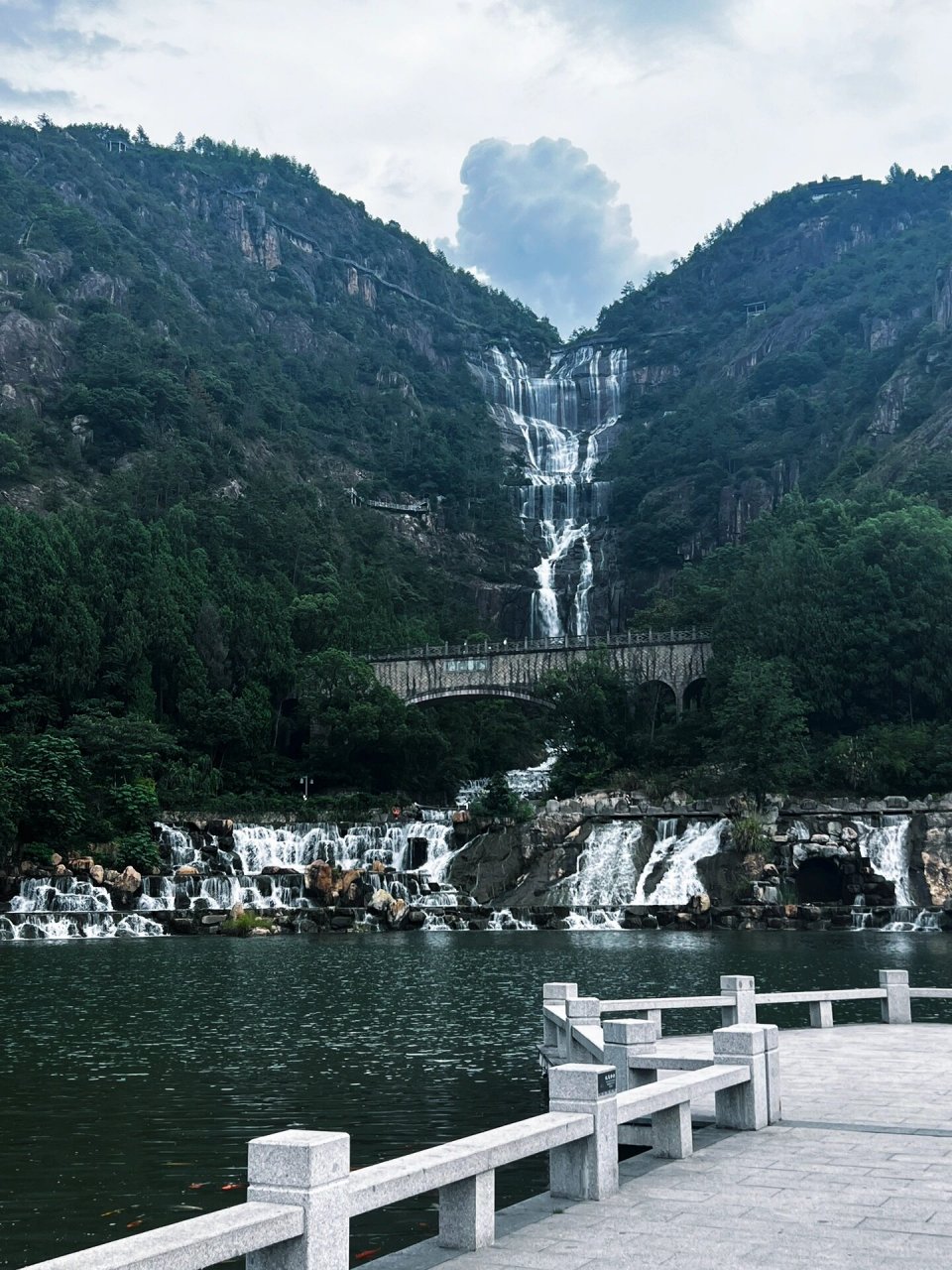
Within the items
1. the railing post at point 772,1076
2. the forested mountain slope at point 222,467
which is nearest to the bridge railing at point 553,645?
the forested mountain slope at point 222,467

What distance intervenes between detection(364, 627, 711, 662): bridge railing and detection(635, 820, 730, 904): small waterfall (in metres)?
21.9

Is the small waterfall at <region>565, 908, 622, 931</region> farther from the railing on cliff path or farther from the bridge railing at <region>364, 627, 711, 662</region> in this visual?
the railing on cliff path

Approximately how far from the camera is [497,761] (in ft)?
250

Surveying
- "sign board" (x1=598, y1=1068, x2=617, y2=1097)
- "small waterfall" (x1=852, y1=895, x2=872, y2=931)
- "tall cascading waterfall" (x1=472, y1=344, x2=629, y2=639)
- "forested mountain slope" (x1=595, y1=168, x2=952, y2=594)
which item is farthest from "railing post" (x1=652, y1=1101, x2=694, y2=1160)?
"tall cascading waterfall" (x1=472, y1=344, x2=629, y2=639)

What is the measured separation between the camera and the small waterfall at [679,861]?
53.2 m

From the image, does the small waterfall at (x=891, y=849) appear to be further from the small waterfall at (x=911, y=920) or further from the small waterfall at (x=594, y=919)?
the small waterfall at (x=594, y=919)

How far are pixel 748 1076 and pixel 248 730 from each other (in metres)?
59.9

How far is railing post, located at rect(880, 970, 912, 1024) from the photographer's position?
60.0ft

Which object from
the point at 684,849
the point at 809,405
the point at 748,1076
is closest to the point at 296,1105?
the point at 748,1076

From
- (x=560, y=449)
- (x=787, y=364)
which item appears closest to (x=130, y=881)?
(x=787, y=364)

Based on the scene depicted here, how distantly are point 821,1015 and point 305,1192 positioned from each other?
549 inches

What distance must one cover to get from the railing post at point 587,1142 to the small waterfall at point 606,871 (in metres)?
44.1

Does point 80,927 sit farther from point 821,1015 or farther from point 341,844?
point 821,1015

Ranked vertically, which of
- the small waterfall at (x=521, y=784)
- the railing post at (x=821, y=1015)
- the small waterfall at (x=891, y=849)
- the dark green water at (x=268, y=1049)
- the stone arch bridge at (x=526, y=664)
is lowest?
the dark green water at (x=268, y=1049)
